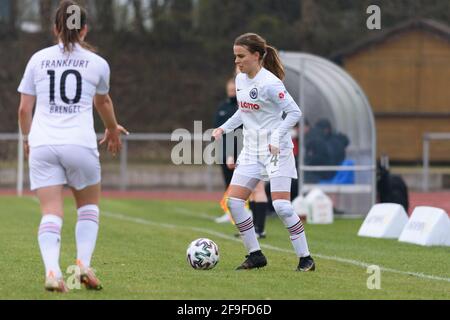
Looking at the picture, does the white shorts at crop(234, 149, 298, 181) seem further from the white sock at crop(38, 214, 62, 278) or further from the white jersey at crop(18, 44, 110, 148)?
the white sock at crop(38, 214, 62, 278)

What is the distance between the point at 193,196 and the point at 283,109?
18.3m

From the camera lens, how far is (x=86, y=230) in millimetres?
8047

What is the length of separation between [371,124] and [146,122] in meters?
22.2

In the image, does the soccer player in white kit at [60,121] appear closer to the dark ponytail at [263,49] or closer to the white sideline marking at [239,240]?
the dark ponytail at [263,49]

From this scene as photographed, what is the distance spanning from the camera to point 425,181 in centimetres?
3000

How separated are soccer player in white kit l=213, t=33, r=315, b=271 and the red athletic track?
15.0m

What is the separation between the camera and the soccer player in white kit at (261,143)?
386 inches

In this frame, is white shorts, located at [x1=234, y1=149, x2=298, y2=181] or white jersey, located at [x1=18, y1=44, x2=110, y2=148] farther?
white shorts, located at [x1=234, y1=149, x2=298, y2=181]

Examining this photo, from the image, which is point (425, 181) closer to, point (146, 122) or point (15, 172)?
point (15, 172)

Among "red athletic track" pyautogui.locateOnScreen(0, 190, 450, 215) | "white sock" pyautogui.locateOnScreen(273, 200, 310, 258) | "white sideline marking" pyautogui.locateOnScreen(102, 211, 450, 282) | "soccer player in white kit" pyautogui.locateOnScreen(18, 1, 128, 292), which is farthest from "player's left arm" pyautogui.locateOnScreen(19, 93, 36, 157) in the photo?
"red athletic track" pyautogui.locateOnScreen(0, 190, 450, 215)

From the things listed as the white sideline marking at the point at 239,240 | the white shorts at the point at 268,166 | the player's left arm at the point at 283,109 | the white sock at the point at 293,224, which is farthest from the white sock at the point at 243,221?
the white sideline marking at the point at 239,240

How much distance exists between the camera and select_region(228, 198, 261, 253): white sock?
10031 mm

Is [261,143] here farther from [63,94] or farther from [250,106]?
[63,94]

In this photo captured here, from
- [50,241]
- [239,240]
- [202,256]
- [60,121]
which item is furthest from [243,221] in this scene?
[239,240]
